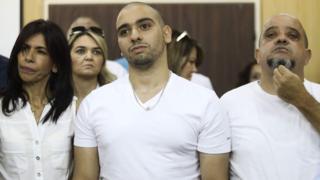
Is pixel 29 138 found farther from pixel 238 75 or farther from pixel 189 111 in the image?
pixel 238 75

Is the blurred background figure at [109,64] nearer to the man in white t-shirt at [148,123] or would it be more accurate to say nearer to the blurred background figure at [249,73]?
the blurred background figure at [249,73]

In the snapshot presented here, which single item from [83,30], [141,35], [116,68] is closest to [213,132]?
[141,35]

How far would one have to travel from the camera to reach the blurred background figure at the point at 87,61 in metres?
2.29

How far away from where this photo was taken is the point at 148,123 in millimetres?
1580

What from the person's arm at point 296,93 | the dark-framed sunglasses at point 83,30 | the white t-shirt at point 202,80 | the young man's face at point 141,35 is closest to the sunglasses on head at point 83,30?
the dark-framed sunglasses at point 83,30

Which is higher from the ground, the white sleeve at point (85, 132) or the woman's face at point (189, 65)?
the woman's face at point (189, 65)

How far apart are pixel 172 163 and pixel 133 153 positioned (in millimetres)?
138

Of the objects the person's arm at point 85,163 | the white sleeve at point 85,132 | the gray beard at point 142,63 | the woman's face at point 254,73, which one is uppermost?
the gray beard at point 142,63


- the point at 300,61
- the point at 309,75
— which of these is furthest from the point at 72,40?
the point at 309,75

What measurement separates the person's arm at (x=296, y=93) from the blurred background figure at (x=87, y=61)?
1004mm

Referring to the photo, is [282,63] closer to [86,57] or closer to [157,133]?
[157,133]

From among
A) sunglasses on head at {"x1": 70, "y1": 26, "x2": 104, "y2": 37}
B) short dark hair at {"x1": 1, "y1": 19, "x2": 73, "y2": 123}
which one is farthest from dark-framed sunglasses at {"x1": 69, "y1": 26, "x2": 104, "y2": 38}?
short dark hair at {"x1": 1, "y1": 19, "x2": 73, "y2": 123}

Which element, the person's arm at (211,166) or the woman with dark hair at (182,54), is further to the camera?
the woman with dark hair at (182,54)

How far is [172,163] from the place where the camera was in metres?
1.57
